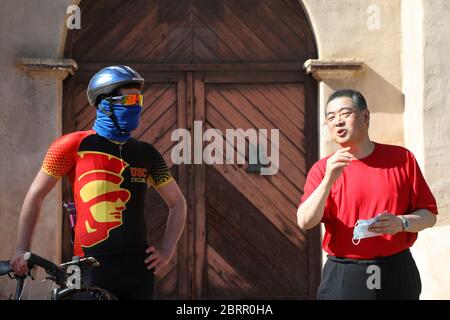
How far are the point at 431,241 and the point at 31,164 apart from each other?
3.45 m

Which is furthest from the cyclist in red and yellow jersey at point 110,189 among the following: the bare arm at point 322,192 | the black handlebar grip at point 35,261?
the bare arm at point 322,192

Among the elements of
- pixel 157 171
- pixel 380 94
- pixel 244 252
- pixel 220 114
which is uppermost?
pixel 380 94

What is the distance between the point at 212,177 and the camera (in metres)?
7.34

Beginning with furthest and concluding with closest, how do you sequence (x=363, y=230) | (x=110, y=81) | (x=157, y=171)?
(x=157, y=171)
(x=110, y=81)
(x=363, y=230)

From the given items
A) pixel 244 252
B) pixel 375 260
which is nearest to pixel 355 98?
pixel 375 260

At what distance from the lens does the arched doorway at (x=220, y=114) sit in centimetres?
730

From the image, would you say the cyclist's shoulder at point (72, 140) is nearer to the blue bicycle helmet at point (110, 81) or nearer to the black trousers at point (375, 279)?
the blue bicycle helmet at point (110, 81)

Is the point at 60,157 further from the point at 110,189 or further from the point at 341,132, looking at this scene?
the point at 341,132

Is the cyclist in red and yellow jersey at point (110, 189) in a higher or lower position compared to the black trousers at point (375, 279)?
higher

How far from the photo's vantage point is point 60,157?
3.79 m

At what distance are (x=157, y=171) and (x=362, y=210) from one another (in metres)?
1.01

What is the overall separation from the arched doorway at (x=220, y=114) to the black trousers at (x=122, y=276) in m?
3.48
